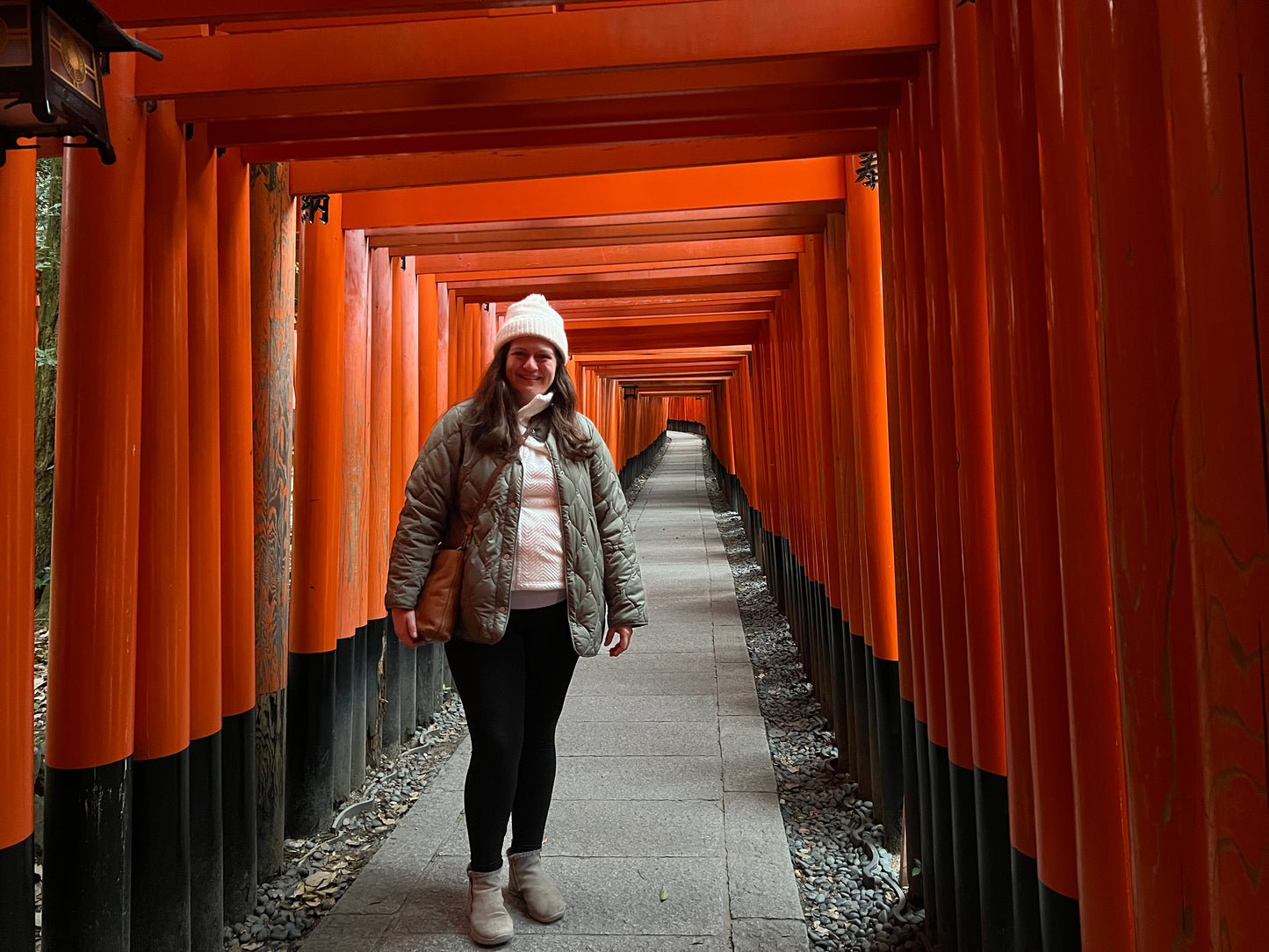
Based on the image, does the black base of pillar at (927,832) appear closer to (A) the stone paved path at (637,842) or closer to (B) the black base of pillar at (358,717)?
(A) the stone paved path at (637,842)

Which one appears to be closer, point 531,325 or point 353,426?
point 531,325

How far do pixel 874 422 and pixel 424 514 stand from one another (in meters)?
1.90

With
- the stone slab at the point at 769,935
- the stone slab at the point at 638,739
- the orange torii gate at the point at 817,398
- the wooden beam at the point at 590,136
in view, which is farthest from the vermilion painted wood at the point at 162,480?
the stone slab at the point at 638,739

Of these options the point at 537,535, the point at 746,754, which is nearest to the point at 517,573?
the point at 537,535

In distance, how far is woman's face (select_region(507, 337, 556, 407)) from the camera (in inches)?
112

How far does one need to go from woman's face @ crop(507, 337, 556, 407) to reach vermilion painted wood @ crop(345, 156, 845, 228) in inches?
57.1

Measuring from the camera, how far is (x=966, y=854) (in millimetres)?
2480

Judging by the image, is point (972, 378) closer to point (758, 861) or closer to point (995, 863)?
point (995, 863)

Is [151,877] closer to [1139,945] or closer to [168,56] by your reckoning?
[168,56]

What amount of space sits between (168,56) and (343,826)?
3.16 m

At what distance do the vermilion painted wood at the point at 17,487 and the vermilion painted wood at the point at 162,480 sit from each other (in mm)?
509

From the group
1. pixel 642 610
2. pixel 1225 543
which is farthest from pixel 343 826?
pixel 1225 543

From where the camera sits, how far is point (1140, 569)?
1274mm

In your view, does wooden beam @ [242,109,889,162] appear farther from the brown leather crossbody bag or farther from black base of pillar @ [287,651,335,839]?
black base of pillar @ [287,651,335,839]
